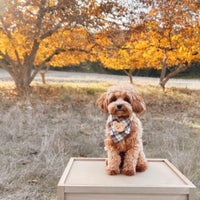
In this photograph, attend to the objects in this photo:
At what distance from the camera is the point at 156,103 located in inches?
356

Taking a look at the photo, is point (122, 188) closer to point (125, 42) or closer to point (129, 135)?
point (129, 135)

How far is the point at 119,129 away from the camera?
6.79 feet

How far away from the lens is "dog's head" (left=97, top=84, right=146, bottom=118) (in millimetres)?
1919

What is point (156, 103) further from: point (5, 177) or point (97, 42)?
point (5, 177)

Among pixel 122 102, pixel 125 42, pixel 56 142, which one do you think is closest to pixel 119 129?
pixel 122 102

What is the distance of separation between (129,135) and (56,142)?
2.41m

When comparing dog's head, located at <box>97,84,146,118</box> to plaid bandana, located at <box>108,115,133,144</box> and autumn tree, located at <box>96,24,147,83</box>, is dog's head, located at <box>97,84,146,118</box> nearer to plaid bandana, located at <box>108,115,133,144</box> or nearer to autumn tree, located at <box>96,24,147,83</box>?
plaid bandana, located at <box>108,115,133,144</box>

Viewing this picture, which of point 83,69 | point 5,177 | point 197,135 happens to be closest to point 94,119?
point 197,135

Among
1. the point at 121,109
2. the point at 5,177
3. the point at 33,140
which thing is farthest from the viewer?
the point at 33,140

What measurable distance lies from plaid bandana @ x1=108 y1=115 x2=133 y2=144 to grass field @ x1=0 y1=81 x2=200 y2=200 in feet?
4.30

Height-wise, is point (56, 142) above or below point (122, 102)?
below

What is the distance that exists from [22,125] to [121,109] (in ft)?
12.5

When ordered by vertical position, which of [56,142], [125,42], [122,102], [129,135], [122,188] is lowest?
[56,142]

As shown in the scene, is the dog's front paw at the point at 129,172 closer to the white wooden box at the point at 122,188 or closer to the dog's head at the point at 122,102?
the white wooden box at the point at 122,188
